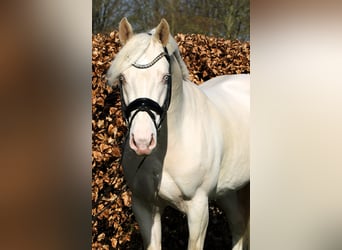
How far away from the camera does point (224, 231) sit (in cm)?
346

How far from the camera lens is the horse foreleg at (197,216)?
2.48 meters

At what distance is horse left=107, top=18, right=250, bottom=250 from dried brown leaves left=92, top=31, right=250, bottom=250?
0.59m

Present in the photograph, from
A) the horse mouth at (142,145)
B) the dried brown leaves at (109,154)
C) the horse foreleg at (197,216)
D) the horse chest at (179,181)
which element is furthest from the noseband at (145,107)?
the dried brown leaves at (109,154)

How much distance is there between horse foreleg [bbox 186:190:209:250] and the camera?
2.48 metres

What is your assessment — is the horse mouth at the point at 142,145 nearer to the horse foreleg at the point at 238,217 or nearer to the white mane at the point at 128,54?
the white mane at the point at 128,54

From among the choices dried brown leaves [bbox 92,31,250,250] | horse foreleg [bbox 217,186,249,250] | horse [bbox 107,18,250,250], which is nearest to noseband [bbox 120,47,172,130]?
horse [bbox 107,18,250,250]

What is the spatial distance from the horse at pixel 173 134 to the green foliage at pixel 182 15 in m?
0.34

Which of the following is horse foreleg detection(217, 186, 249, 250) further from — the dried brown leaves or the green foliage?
the green foliage
